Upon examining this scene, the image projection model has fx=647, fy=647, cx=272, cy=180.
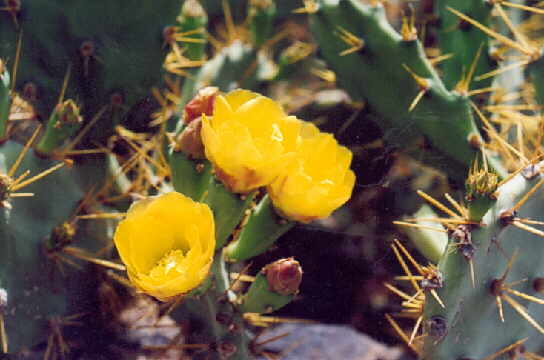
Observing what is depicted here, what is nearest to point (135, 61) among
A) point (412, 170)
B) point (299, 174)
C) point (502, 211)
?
point (299, 174)

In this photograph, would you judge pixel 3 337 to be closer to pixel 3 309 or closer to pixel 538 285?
pixel 3 309

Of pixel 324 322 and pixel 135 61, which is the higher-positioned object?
pixel 135 61

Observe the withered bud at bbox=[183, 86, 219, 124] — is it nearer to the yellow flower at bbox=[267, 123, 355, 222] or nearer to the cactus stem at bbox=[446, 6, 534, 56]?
the yellow flower at bbox=[267, 123, 355, 222]

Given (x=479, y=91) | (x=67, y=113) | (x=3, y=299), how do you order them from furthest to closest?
(x=479, y=91)
(x=67, y=113)
(x=3, y=299)

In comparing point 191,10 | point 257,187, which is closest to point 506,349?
point 257,187

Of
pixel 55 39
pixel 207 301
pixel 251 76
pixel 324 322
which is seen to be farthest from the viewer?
pixel 251 76

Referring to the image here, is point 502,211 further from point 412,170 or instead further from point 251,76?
point 251,76

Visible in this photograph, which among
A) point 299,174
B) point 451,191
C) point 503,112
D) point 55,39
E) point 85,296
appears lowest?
point 85,296
